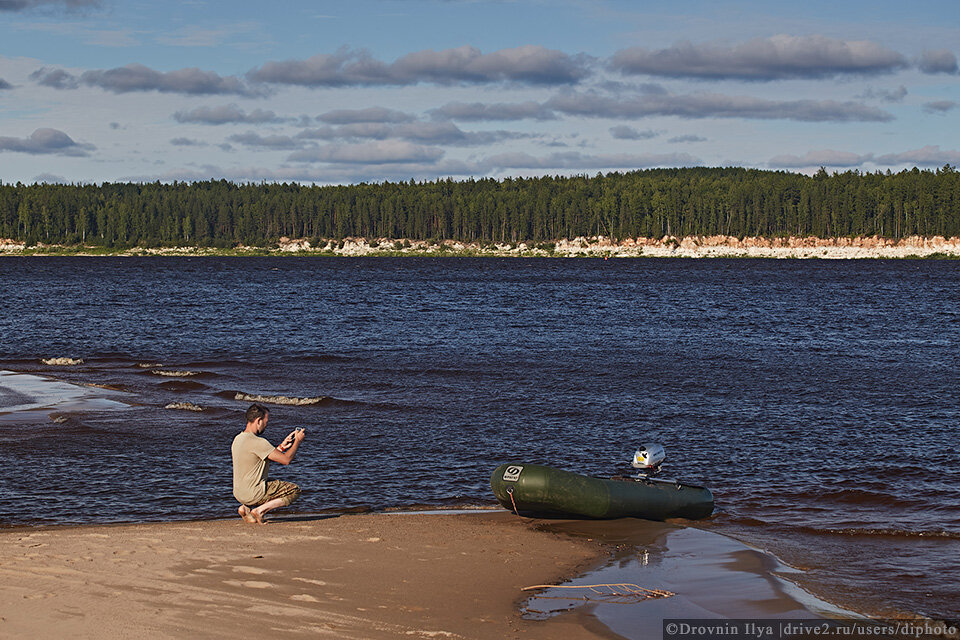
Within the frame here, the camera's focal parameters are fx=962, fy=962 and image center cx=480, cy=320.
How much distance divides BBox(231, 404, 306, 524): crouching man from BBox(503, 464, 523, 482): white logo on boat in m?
3.31

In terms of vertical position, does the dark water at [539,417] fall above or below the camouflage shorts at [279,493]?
below

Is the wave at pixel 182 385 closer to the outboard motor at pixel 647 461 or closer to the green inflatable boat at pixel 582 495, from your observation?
the green inflatable boat at pixel 582 495

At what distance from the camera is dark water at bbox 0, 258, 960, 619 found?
16.3 m

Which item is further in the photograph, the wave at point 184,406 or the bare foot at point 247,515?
the wave at point 184,406

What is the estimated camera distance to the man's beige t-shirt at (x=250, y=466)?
13.6 metres

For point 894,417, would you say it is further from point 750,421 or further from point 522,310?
point 522,310

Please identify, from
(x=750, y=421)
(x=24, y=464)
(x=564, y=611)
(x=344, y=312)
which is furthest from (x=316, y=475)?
(x=344, y=312)

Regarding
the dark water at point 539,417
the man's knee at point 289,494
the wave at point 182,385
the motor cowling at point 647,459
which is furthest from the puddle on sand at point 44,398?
the motor cowling at point 647,459

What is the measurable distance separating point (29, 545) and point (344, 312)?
54660 millimetres

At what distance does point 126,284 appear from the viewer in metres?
109

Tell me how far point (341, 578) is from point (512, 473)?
457 centimetres

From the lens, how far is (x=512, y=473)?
50.1ft

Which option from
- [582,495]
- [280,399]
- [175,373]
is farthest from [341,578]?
[175,373]

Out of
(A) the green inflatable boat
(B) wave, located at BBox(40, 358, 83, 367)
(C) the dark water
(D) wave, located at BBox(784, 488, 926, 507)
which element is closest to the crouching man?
(C) the dark water
